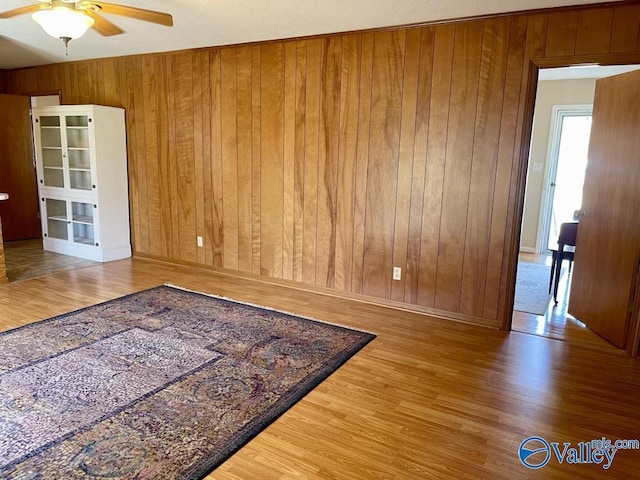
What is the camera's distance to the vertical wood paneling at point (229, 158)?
4574mm

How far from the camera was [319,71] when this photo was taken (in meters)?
4.07

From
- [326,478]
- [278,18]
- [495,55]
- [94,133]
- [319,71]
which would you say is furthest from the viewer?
[94,133]

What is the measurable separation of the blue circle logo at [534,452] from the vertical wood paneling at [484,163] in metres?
1.60

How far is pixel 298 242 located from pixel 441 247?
1.41 m

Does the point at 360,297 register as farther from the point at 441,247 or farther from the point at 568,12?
the point at 568,12

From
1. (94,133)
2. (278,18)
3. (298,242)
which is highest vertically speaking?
(278,18)

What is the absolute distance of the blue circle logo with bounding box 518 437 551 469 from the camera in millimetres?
1986

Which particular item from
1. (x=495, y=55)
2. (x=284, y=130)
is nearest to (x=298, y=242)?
(x=284, y=130)

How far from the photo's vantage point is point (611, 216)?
3.36 m

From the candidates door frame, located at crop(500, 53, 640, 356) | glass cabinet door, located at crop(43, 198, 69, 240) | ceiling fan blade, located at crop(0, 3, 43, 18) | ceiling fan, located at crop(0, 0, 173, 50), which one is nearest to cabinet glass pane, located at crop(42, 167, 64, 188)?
glass cabinet door, located at crop(43, 198, 69, 240)

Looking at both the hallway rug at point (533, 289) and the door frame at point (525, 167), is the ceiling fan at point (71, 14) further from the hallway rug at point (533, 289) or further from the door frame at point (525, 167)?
the hallway rug at point (533, 289)

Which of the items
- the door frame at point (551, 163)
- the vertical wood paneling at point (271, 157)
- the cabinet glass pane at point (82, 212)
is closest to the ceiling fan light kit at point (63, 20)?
the vertical wood paneling at point (271, 157)

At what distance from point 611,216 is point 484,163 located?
1.00m

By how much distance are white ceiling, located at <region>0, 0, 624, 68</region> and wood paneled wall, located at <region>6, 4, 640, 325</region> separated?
17 centimetres
